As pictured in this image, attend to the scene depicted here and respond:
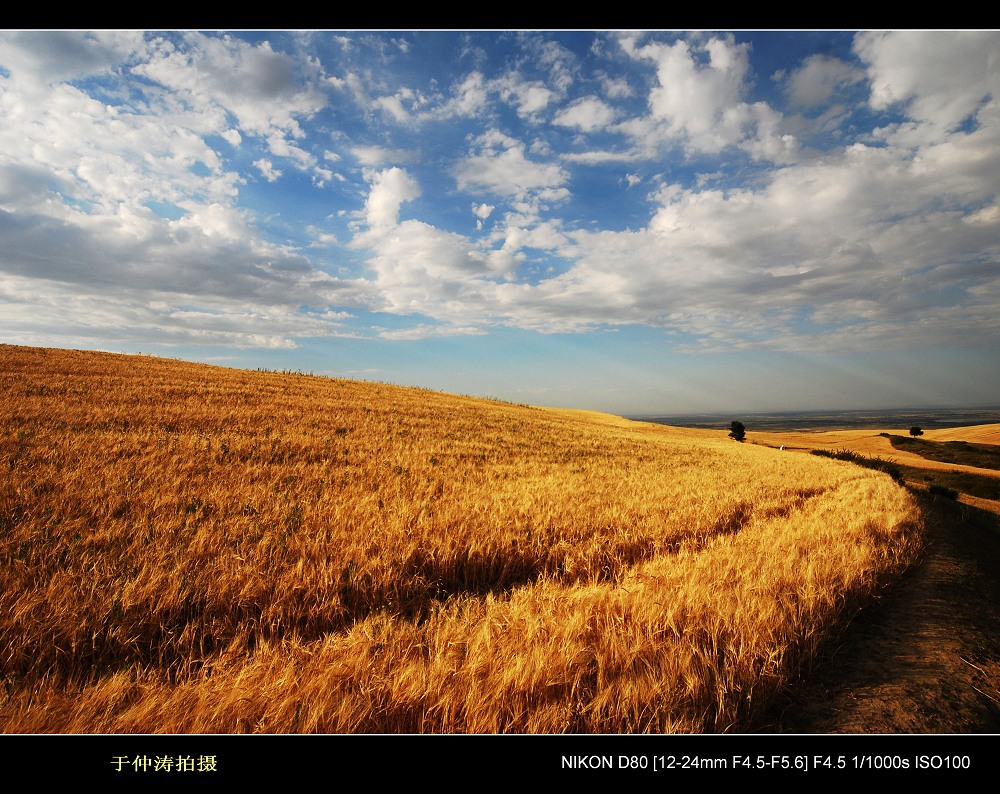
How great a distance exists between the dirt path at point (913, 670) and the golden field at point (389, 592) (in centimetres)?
21

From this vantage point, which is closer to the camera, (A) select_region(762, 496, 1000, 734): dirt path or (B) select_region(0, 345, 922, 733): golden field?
(B) select_region(0, 345, 922, 733): golden field

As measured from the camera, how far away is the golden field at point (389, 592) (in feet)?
9.47

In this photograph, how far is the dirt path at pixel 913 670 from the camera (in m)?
3.02

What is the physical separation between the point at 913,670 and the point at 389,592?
509 cm

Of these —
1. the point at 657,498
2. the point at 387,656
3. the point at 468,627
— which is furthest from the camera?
the point at 657,498

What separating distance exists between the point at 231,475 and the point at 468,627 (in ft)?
23.0

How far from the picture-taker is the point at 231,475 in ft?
28.6

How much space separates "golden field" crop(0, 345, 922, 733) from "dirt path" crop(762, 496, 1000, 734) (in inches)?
8.1

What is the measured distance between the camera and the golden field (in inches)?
114

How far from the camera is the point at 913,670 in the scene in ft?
12.0

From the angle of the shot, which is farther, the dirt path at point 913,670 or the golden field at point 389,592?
the dirt path at point 913,670

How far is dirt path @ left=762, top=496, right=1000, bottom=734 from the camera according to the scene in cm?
302
